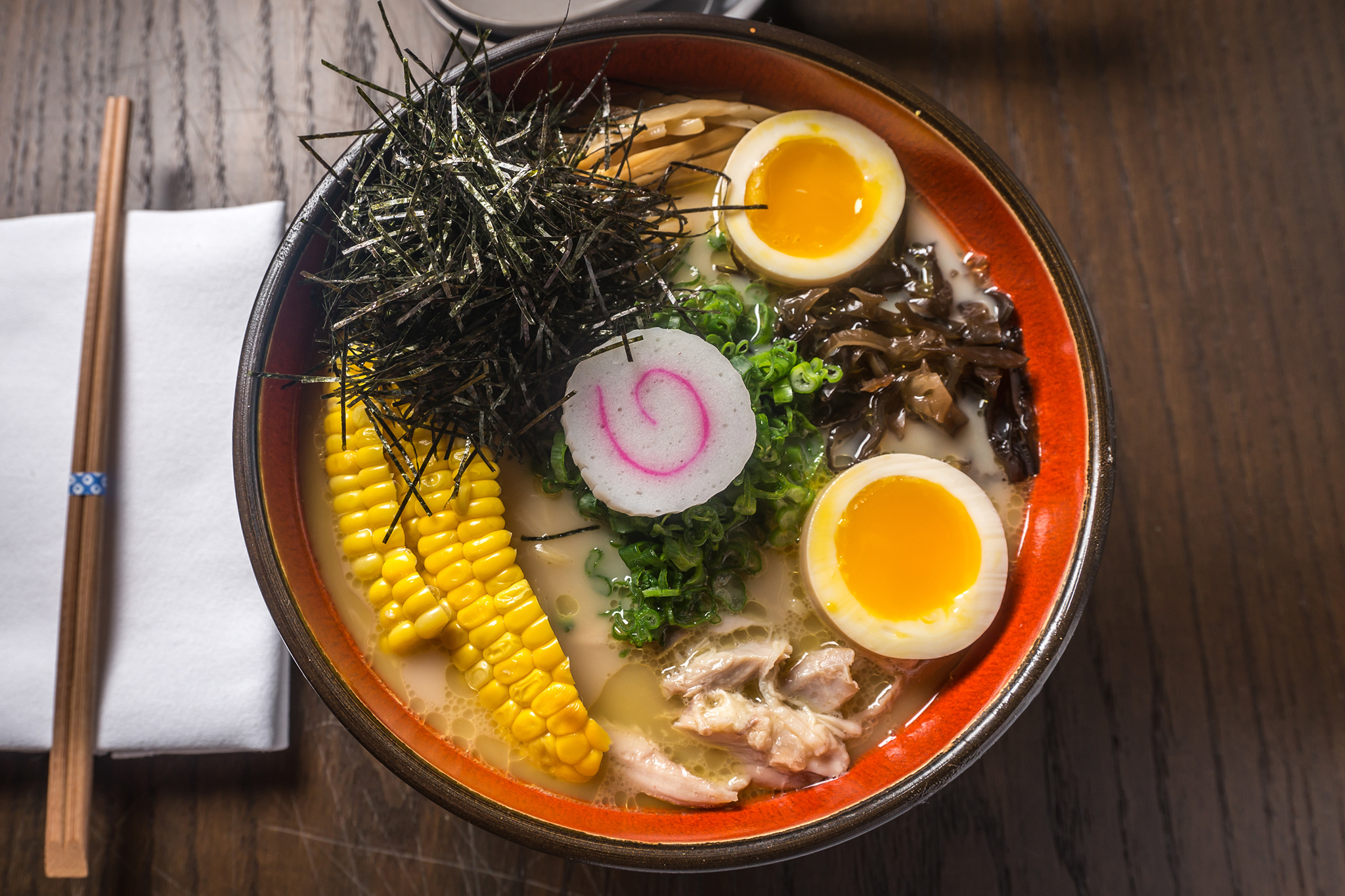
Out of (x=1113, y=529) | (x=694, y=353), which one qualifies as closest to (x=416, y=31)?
(x=694, y=353)

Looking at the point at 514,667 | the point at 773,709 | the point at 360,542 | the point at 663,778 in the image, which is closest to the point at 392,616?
the point at 360,542

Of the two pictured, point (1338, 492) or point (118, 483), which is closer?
point (118, 483)

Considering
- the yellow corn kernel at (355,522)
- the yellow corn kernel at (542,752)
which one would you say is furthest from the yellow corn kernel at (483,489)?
the yellow corn kernel at (542,752)

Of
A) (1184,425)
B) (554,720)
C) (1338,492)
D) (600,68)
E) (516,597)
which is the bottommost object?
(554,720)

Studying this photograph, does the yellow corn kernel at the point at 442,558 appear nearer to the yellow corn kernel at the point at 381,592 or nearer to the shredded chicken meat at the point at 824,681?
the yellow corn kernel at the point at 381,592

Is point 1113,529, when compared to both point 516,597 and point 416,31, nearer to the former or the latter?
point 516,597

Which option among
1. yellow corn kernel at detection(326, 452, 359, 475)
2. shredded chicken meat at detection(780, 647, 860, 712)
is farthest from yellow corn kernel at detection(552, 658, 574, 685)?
yellow corn kernel at detection(326, 452, 359, 475)

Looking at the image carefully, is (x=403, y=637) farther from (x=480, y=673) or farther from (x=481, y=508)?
(x=481, y=508)

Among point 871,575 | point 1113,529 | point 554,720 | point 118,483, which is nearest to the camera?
point 554,720
